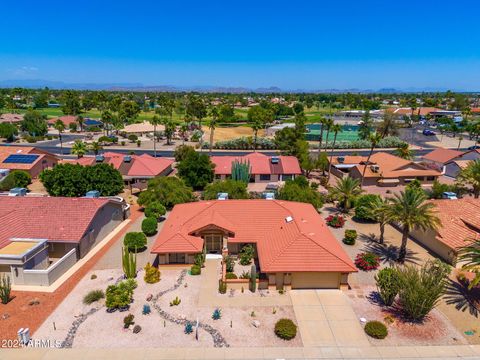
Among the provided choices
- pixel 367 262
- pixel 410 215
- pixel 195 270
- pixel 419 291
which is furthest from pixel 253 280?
pixel 410 215

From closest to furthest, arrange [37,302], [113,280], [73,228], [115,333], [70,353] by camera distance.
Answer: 1. [70,353]
2. [115,333]
3. [37,302]
4. [113,280]
5. [73,228]

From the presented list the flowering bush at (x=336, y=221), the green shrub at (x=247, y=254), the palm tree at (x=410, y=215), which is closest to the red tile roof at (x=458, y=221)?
the palm tree at (x=410, y=215)

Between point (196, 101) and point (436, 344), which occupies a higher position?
point (196, 101)

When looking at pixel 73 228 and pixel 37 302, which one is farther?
pixel 73 228

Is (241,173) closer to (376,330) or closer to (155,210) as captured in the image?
(155,210)

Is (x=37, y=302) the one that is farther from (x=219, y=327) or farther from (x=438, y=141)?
(x=438, y=141)

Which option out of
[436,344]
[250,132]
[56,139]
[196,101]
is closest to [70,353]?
[436,344]
